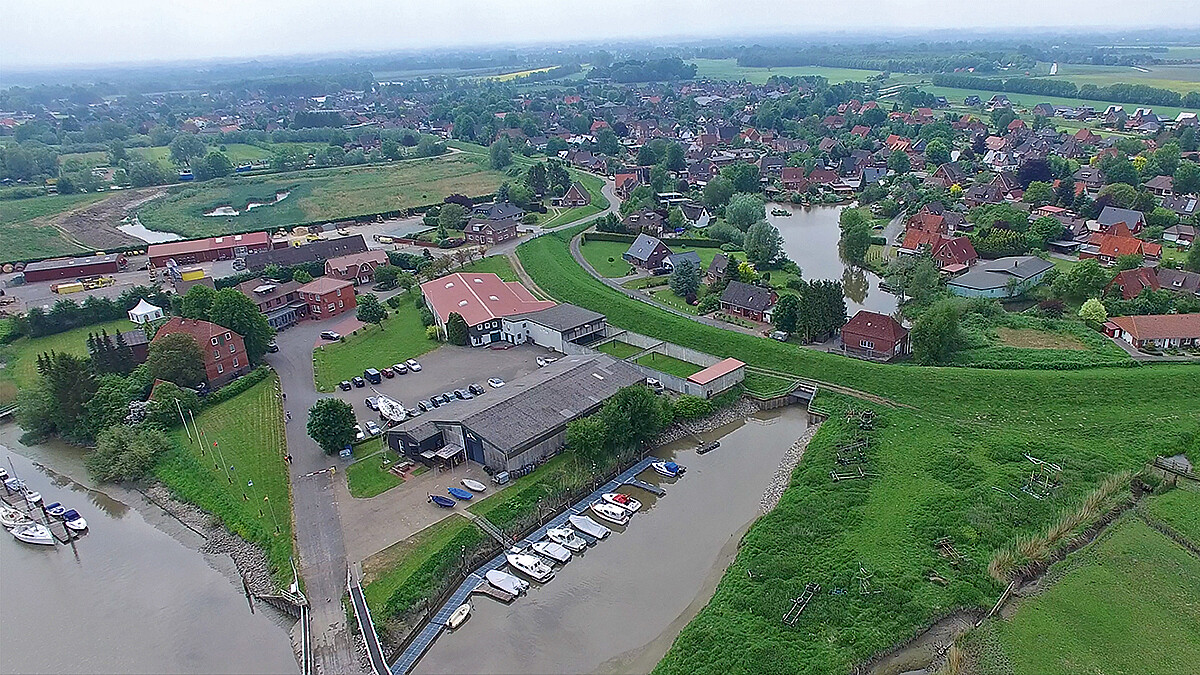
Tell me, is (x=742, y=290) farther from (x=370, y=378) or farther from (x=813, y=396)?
(x=370, y=378)

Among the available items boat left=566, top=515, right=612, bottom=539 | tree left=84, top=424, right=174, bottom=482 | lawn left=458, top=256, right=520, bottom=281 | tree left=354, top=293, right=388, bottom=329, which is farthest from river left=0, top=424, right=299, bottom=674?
lawn left=458, top=256, right=520, bottom=281

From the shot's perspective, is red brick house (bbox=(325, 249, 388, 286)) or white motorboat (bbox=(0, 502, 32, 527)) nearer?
white motorboat (bbox=(0, 502, 32, 527))

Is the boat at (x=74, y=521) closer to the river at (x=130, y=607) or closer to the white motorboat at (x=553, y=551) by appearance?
the river at (x=130, y=607)

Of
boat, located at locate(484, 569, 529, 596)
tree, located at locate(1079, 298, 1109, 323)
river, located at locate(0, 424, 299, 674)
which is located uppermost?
tree, located at locate(1079, 298, 1109, 323)

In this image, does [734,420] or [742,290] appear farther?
[742,290]

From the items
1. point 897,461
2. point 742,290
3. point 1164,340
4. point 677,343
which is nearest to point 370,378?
point 677,343

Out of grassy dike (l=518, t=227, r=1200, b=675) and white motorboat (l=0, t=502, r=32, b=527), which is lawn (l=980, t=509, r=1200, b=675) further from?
white motorboat (l=0, t=502, r=32, b=527)

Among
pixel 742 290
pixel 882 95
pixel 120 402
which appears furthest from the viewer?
pixel 882 95
